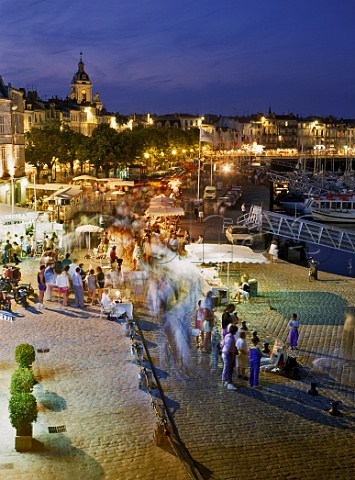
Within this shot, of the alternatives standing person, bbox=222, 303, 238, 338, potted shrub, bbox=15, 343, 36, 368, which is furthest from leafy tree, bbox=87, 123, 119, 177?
potted shrub, bbox=15, 343, 36, 368

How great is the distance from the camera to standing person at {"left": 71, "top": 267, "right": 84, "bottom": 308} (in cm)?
1839

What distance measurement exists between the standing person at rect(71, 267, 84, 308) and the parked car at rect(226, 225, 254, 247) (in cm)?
1372

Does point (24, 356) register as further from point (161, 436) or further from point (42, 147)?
point (42, 147)

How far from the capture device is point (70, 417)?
1140 cm

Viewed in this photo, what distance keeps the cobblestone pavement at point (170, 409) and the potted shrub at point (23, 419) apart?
0.18 meters

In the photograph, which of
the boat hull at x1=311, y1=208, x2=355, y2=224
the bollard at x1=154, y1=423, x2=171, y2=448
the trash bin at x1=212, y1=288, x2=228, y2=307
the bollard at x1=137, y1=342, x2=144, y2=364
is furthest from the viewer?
the boat hull at x1=311, y1=208, x2=355, y2=224

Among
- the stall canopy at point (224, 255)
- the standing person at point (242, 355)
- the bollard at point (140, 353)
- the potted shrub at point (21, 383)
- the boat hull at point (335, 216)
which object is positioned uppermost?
the stall canopy at point (224, 255)

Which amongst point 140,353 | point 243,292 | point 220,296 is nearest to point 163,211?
point 243,292

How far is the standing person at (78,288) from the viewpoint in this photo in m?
18.4

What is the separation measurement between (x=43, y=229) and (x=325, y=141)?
178m

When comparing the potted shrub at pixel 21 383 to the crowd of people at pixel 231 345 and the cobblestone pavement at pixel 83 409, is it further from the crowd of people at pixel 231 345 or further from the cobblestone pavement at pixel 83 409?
the crowd of people at pixel 231 345

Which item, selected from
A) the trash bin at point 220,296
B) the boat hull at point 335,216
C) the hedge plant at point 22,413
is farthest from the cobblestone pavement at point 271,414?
the boat hull at point 335,216

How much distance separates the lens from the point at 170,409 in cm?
1196

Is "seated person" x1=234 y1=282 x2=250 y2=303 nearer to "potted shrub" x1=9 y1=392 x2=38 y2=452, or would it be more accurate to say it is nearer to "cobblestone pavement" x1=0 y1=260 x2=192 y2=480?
"cobblestone pavement" x1=0 y1=260 x2=192 y2=480
